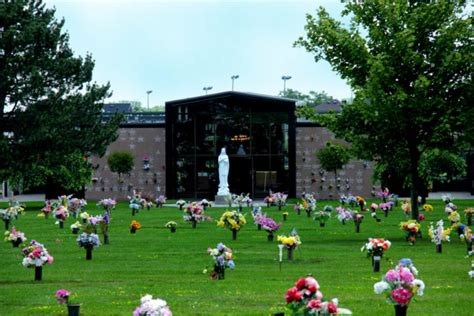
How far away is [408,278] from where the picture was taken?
1301cm

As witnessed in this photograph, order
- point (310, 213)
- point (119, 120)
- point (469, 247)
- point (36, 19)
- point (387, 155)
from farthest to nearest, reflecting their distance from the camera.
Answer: point (119, 120) → point (36, 19) → point (310, 213) → point (387, 155) → point (469, 247)

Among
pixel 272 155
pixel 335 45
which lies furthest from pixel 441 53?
pixel 272 155

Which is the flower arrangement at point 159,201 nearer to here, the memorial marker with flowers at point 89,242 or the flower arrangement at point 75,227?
the flower arrangement at point 75,227

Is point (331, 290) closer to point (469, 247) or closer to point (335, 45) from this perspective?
point (469, 247)

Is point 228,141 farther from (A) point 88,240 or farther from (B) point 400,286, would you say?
(B) point 400,286

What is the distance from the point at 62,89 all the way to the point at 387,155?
101 feet

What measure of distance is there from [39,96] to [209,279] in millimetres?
38451

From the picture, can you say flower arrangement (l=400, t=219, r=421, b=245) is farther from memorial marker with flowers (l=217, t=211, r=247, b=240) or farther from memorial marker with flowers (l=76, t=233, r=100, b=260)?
memorial marker with flowers (l=76, t=233, r=100, b=260)

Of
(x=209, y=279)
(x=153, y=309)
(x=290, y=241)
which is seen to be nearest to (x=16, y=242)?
(x=290, y=241)

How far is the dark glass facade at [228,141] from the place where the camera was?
75688mm

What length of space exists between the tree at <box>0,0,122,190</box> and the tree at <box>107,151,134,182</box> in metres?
13.8

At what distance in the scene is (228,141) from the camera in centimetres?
7606

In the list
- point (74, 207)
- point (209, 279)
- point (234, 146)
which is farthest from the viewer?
point (234, 146)

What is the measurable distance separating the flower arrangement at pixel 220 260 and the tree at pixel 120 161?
55.7m
